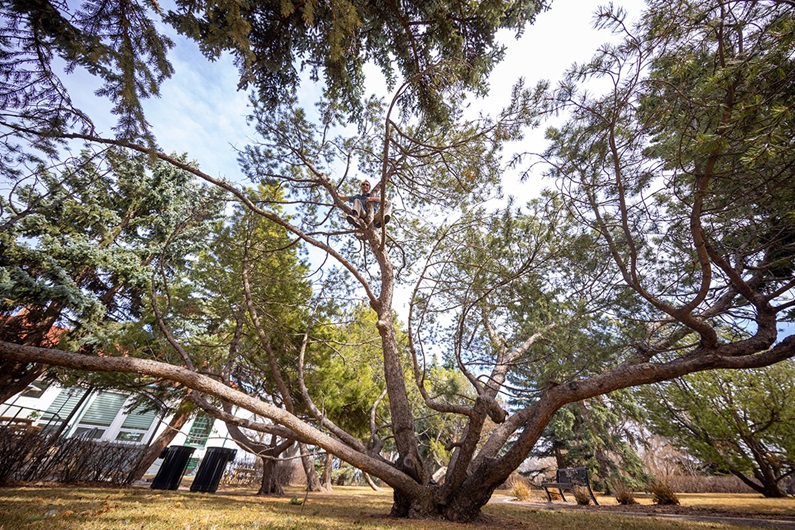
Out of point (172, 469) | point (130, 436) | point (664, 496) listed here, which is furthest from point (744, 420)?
point (130, 436)

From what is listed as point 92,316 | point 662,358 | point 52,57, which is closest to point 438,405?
point 662,358

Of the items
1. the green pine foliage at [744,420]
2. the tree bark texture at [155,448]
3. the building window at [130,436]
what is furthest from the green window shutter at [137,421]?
the green pine foliage at [744,420]

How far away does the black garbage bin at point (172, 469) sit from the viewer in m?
7.66

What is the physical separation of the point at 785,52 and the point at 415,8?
11.9 feet

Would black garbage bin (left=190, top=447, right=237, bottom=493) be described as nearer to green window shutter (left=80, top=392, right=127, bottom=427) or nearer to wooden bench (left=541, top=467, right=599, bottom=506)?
wooden bench (left=541, top=467, right=599, bottom=506)

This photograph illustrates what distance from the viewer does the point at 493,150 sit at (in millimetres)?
5070

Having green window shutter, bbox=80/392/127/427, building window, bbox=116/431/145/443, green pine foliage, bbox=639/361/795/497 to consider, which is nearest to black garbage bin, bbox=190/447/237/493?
green pine foliage, bbox=639/361/795/497

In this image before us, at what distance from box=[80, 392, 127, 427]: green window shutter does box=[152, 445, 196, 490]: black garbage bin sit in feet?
40.6

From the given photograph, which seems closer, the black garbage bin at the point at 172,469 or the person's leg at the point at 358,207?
the person's leg at the point at 358,207

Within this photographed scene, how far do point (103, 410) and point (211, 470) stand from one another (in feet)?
48.7

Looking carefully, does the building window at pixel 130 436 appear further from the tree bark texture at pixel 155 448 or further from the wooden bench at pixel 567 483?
the wooden bench at pixel 567 483

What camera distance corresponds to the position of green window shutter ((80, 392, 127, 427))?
16562mm

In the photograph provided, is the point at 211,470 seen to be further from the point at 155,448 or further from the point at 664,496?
the point at 664,496

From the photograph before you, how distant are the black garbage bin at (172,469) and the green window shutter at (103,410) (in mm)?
12368
